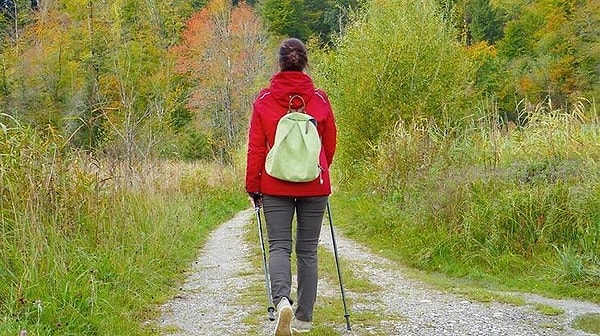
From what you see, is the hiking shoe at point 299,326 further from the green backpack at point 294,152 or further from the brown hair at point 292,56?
the brown hair at point 292,56

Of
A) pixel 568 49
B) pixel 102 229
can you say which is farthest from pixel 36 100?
pixel 568 49

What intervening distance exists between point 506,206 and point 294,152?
413 cm

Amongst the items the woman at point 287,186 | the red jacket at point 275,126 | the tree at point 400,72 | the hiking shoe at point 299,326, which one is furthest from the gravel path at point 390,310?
the tree at point 400,72

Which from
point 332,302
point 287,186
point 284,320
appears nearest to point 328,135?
point 287,186

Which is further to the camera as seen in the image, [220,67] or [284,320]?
[220,67]

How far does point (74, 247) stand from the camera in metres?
5.26

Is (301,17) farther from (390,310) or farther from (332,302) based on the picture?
→ (390,310)

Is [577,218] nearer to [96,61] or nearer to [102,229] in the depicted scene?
[102,229]

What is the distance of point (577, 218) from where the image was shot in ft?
22.6

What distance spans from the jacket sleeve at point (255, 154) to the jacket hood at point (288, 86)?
7.6 inches

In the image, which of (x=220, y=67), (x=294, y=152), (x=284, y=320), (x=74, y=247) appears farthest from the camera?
(x=220, y=67)

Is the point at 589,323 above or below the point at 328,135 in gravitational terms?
A: below

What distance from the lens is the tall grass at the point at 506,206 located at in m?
6.68

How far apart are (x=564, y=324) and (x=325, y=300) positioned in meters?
2.02
